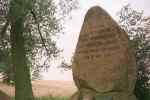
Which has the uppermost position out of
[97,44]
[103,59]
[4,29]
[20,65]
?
[4,29]

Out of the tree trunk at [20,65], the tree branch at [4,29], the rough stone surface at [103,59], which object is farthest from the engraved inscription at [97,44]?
the tree branch at [4,29]

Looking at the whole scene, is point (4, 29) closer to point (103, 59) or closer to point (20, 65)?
point (20, 65)

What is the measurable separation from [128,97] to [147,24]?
14.5 feet

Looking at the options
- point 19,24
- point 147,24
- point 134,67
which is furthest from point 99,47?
point 19,24

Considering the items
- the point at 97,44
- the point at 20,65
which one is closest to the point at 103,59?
the point at 97,44

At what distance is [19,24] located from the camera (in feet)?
52.4

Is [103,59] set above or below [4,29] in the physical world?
below

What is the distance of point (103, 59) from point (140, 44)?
3501 millimetres

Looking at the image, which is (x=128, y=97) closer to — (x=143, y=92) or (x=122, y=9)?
(x=143, y=92)

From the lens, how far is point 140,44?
1288cm

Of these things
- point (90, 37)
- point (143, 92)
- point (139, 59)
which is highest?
point (90, 37)

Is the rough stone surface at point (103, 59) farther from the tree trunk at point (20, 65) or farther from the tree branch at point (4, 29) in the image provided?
the tree branch at point (4, 29)

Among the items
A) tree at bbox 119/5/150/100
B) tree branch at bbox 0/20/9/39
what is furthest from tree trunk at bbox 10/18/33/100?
tree at bbox 119/5/150/100

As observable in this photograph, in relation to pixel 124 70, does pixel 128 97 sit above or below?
below
